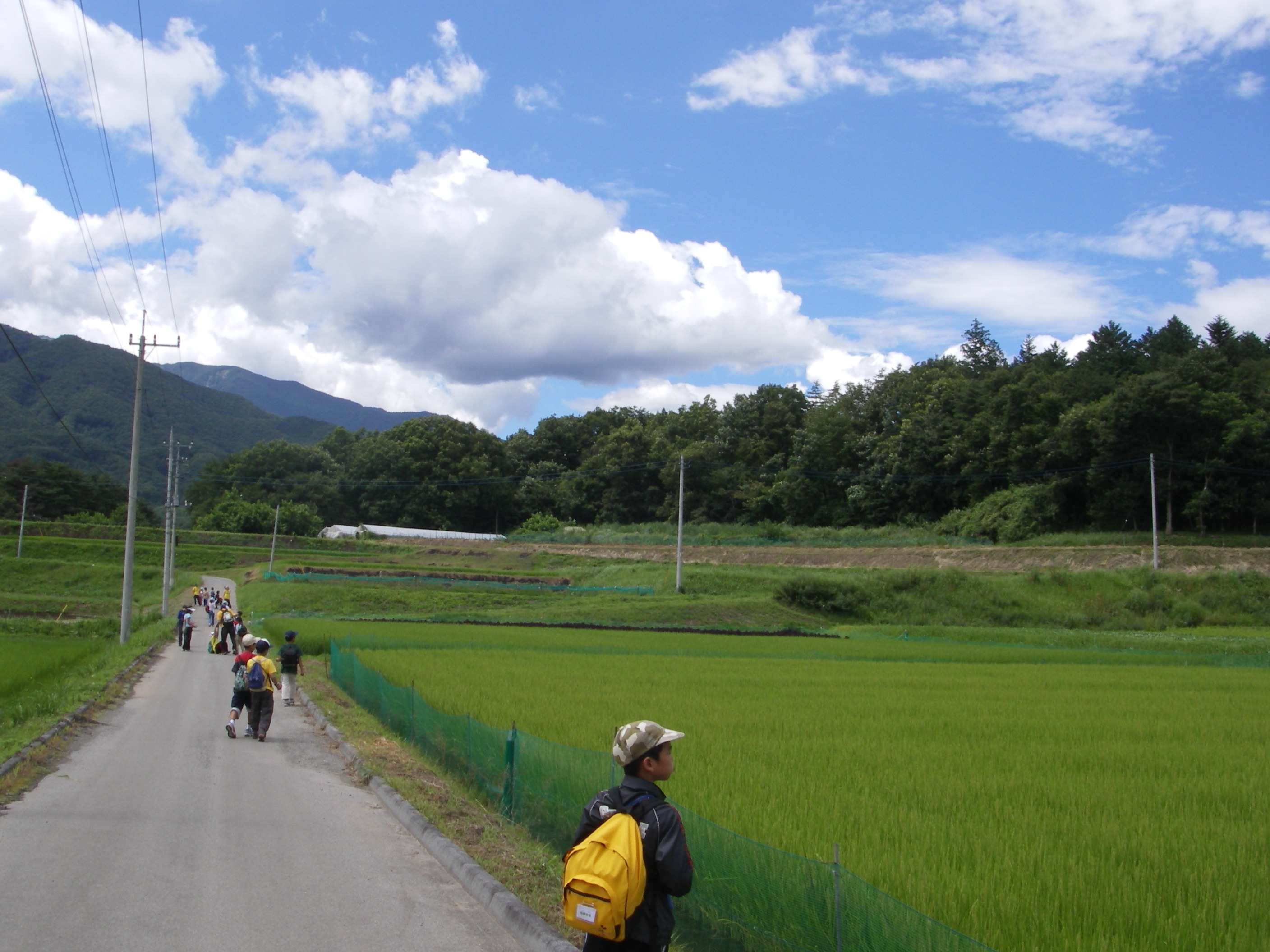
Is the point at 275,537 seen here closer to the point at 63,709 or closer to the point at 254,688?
the point at 63,709

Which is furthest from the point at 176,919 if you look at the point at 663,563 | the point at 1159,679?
the point at 663,563

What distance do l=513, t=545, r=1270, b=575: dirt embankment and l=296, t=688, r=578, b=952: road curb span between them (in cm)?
4800

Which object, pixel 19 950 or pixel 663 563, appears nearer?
pixel 19 950

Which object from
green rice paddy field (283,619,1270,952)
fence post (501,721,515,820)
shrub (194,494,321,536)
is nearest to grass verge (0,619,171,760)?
green rice paddy field (283,619,1270,952)

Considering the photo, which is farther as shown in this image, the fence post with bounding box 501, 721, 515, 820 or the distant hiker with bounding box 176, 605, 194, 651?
the distant hiker with bounding box 176, 605, 194, 651

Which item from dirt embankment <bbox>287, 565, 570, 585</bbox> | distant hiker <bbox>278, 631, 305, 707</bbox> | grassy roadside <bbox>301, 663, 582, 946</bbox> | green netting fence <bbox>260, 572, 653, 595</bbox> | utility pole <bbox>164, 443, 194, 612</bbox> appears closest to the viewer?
grassy roadside <bbox>301, 663, 582, 946</bbox>

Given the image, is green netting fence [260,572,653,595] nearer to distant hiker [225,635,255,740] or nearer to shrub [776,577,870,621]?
shrub [776,577,870,621]

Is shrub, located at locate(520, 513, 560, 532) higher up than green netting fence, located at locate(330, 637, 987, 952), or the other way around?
shrub, located at locate(520, 513, 560, 532)

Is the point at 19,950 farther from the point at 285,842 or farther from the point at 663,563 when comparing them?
the point at 663,563

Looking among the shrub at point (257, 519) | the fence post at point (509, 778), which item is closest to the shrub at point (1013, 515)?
the shrub at point (257, 519)

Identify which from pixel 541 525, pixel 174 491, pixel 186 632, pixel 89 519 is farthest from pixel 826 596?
pixel 89 519

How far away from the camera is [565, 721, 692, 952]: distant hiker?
11.5 feet

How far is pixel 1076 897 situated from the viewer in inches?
207

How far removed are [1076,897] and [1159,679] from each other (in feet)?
60.1
